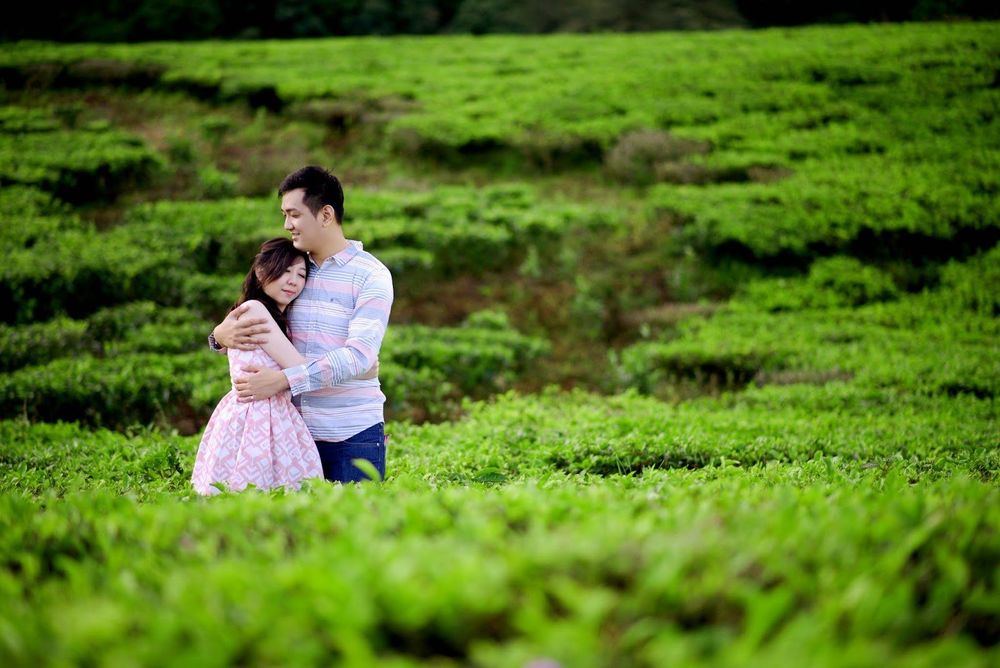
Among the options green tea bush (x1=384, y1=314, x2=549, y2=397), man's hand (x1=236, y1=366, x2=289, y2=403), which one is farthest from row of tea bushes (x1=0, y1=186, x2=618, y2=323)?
man's hand (x1=236, y1=366, x2=289, y2=403)

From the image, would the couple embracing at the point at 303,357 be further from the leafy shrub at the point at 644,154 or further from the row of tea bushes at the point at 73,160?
the leafy shrub at the point at 644,154

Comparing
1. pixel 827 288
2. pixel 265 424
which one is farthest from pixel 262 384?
pixel 827 288

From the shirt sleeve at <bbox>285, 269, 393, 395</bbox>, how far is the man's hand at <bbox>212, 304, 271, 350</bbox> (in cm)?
26

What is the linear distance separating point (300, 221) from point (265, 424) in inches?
41.7

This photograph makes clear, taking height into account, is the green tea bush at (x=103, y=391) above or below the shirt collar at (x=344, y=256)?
below

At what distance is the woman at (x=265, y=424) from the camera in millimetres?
3631

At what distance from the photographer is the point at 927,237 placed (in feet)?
37.1

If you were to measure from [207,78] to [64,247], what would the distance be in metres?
11.3

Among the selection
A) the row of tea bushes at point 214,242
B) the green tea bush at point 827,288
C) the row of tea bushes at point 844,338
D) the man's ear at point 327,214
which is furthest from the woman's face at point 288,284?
the green tea bush at point 827,288

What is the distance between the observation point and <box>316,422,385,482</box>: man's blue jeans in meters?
3.90

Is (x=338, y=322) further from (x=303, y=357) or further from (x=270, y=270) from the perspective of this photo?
(x=270, y=270)

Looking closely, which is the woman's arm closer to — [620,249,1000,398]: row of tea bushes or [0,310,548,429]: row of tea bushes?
[0,310,548,429]: row of tea bushes

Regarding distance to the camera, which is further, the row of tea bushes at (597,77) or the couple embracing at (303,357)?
the row of tea bushes at (597,77)

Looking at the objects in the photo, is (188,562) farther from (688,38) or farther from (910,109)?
(688,38)
